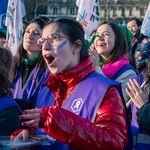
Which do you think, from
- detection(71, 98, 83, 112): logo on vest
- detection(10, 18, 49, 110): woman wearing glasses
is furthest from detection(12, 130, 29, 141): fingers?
detection(10, 18, 49, 110): woman wearing glasses

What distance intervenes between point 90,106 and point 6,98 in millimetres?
744

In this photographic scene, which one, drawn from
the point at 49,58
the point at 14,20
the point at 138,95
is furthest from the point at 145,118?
the point at 14,20

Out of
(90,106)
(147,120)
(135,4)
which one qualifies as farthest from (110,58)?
(135,4)

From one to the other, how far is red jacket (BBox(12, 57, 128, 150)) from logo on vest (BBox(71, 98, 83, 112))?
0.15 metres

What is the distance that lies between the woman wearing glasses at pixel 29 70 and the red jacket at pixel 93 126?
173 cm

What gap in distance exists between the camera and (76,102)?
6.55 feet

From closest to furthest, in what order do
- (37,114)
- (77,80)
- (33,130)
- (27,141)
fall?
(37,114)
(27,141)
(77,80)
(33,130)

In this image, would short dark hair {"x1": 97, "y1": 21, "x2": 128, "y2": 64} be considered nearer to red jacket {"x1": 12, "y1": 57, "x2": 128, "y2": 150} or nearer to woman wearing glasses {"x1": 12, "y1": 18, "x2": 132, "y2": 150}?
woman wearing glasses {"x1": 12, "y1": 18, "x2": 132, "y2": 150}

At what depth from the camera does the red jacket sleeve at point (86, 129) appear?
5.29 ft

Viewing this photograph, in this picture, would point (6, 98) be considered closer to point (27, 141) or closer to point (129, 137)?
point (27, 141)

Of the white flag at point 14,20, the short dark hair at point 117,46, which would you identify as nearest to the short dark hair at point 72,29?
the short dark hair at point 117,46

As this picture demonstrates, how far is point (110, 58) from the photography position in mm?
4109

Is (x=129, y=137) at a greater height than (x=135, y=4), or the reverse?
(x=135, y=4)

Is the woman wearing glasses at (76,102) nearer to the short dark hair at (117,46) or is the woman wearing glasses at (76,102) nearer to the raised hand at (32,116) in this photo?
the raised hand at (32,116)
